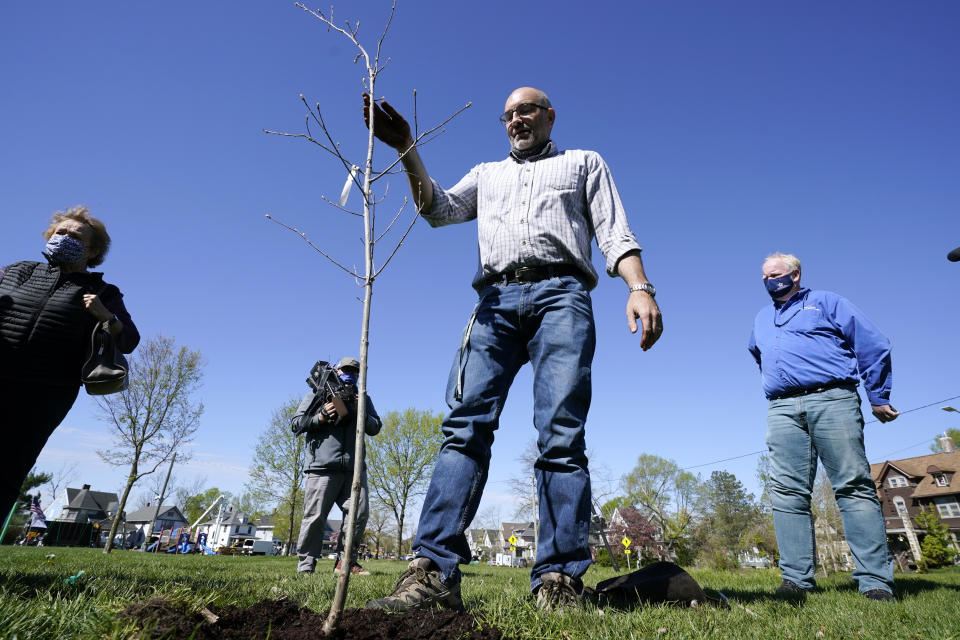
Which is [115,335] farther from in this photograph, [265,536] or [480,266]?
Result: [265,536]

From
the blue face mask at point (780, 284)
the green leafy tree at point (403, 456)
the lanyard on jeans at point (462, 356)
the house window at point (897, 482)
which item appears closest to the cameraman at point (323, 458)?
the lanyard on jeans at point (462, 356)

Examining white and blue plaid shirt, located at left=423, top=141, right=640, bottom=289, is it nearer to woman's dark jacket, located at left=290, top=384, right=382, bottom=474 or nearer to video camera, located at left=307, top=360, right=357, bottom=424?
video camera, located at left=307, top=360, right=357, bottom=424

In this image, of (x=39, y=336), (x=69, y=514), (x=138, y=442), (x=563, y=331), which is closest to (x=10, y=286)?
(x=39, y=336)

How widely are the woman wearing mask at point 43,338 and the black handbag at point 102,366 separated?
0.18 ft

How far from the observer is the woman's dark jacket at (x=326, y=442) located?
19.7 feet

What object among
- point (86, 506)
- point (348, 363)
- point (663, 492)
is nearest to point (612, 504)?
point (663, 492)

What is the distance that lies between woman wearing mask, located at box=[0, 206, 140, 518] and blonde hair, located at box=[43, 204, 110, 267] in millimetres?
247

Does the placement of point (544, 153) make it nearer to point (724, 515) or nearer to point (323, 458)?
point (323, 458)

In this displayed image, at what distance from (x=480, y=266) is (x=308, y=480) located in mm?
4331

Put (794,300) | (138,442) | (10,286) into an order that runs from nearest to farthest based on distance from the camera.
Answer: (10,286) < (794,300) < (138,442)

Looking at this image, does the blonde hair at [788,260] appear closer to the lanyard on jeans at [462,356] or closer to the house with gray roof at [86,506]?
the lanyard on jeans at [462,356]

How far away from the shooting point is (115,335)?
310 centimetres

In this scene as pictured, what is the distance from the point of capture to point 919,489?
43.3 meters

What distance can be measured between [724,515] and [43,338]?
62154mm
